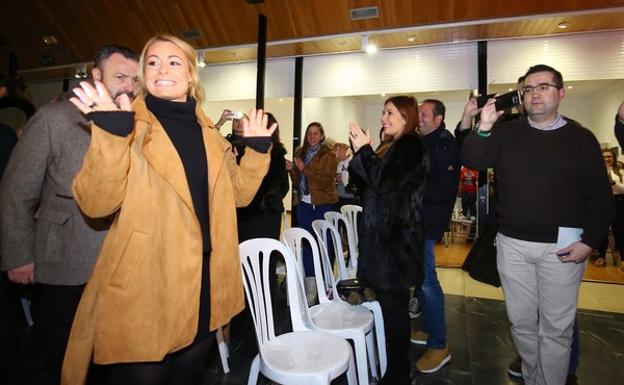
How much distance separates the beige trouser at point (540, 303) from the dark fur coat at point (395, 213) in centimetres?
45

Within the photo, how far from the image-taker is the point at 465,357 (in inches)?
90.6

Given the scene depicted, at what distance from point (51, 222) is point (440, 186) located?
1.97 meters

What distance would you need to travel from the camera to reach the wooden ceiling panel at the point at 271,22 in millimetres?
3648

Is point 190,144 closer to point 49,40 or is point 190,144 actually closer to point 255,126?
point 255,126

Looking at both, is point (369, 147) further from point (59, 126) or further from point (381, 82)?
point (381, 82)

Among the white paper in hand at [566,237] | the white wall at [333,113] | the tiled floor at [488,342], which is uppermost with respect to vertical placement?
the white wall at [333,113]

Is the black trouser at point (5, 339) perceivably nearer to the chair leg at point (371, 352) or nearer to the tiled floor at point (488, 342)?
the tiled floor at point (488, 342)

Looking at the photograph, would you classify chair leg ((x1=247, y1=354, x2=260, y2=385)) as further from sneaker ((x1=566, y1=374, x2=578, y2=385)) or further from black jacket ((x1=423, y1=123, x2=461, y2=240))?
sneaker ((x1=566, y1=374, x2=578, y2=385))

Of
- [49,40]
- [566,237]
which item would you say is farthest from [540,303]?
[49,40]

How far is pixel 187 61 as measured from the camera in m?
1.08

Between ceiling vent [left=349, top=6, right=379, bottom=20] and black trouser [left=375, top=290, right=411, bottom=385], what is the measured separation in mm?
3228

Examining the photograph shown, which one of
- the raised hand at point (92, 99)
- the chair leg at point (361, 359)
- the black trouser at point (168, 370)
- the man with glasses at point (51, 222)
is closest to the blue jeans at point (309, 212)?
the chair leg at point (361, 359)

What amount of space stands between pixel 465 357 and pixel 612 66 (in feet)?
A: 11.5

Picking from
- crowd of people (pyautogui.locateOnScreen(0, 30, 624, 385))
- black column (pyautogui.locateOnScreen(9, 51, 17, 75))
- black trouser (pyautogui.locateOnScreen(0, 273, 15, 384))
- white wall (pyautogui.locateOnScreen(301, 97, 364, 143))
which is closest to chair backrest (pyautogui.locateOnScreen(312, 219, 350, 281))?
crowd of people (pyautogui.locateOnScreen(0, 30, 624, 385))
